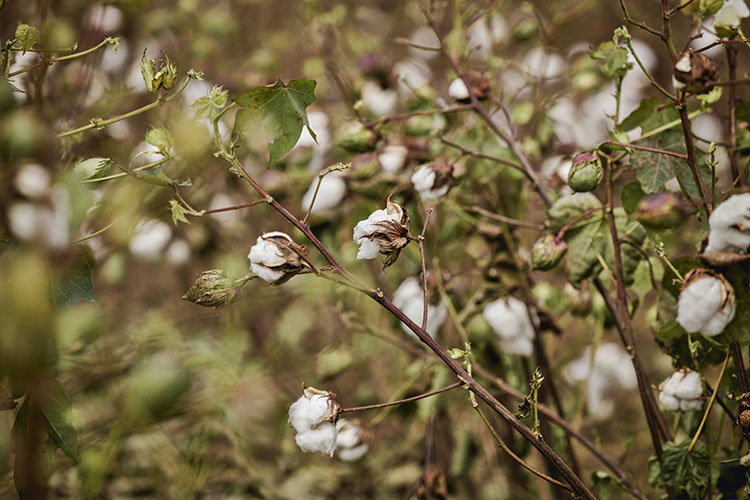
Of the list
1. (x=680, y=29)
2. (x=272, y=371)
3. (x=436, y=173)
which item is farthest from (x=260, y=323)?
(x=680, y=29)

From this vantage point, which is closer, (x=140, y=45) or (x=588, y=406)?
(x=588, y=406)

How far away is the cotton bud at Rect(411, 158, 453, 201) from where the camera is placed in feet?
1.78

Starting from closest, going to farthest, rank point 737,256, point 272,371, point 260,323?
point 737,256 < point 272,371 < point 260,323

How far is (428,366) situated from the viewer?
68 centimetres

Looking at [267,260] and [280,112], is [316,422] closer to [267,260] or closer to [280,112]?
[267,260]

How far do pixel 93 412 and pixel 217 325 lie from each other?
0.42m

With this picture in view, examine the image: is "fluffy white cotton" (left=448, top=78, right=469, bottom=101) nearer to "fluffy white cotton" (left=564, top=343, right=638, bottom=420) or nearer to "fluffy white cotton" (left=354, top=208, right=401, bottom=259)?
"fluffy white cotton" (left=354, top=208, right=401, bottom=259)

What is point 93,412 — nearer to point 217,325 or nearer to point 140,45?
point 217,325

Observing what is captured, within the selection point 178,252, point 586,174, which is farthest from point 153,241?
point 586,174

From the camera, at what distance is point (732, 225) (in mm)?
342

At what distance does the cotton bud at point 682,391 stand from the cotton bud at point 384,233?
22 cm

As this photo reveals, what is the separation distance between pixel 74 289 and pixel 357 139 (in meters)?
0.28

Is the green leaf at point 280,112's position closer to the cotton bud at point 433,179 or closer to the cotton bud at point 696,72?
the cotton bud at point 433,179

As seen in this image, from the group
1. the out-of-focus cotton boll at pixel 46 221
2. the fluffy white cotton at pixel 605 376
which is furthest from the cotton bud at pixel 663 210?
the fluffy white cotton at pixel 605 376
